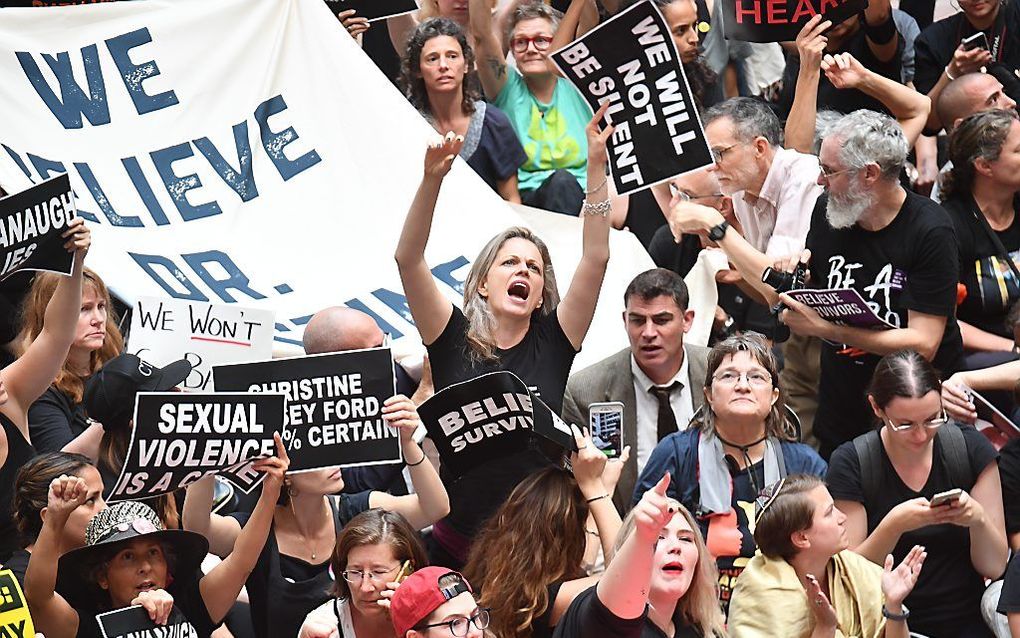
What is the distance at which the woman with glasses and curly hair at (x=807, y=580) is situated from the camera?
18.2ft

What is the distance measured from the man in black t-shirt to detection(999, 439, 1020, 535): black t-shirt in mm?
551

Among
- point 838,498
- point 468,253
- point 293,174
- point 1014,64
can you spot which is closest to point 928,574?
point 838,498

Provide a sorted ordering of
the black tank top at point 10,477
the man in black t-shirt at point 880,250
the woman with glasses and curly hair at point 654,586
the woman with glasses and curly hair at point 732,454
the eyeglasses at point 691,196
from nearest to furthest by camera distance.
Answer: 1. the woman with glasses and curly hair at point 654,586
2. the black tank top at point 10,477
3. the woman with glasses and curly hair at point 732,454
4. the man in black t-shirt at point 880,250
5. the eyeglasses at point 691,196

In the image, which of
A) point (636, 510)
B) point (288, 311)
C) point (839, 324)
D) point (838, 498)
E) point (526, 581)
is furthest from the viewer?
point (288, 311)

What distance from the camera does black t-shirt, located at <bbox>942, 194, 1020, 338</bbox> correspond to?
7.48 meters

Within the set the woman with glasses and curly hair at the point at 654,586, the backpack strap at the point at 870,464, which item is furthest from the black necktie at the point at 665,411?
the woman with glasses and curly hair at the point at 654,586

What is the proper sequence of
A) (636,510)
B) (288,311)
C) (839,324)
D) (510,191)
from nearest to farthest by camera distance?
1. (636,510)
2. (839,324)
3. (288,311)
4. (510,191)

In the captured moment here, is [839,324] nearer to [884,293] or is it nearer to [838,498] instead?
[884,293]

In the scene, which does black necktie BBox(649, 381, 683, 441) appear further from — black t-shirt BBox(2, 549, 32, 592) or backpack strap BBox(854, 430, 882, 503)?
black t-shirt BBox(2, 549, 32, 592)

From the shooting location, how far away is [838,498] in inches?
245

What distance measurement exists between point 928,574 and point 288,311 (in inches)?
112

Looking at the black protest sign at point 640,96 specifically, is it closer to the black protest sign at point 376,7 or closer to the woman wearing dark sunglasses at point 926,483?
the woman wearing dark sunglasses at point 926,483

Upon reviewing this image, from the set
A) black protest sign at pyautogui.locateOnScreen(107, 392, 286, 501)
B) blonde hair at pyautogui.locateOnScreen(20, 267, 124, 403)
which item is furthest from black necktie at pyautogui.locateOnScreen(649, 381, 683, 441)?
blonde hair at pyautogui.locateOnScreen(20, 267, 124, 403)

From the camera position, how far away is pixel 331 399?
5789 mm
